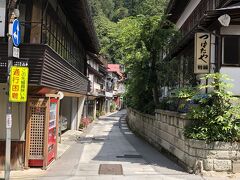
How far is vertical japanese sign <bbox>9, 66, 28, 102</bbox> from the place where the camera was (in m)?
10.9

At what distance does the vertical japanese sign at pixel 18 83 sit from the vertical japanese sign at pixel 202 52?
292 inches

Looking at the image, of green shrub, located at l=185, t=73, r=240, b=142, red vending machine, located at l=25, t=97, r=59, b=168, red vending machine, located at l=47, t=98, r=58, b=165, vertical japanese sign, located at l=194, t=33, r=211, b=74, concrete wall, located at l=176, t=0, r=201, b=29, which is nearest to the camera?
green shrub, located at l=185, t=73, r=240, b=142

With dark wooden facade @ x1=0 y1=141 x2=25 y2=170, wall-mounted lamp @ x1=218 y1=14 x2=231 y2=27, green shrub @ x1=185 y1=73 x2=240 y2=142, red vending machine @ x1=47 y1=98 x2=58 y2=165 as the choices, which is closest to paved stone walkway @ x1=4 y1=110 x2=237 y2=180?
red vending machine @ x1=47 y1=98 x2=58 y2=165

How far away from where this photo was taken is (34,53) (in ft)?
40.7

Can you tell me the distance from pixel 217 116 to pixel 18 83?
6826 mm

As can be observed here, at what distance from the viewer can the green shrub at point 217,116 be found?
518 inches

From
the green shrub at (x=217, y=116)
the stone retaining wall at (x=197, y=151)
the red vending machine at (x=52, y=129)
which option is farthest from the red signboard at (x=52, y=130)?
the green shrub at (x=217, y=116)

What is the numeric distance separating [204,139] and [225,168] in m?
1.18

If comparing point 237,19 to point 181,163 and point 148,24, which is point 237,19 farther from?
point 148,24

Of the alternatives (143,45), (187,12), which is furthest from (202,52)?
(187,12)

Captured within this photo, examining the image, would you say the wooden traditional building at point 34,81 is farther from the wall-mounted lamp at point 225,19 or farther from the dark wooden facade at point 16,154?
the wall-mounted lamp at point 225,19

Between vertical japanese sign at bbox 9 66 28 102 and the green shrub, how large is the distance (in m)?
6.06

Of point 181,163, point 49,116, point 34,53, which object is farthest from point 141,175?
point 34,53

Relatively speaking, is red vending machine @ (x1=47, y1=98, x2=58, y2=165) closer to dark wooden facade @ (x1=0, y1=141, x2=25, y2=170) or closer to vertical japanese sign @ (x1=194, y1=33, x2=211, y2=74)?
dark wooden facade @ (x1=0, y1=141, x2=25, y2=170)
